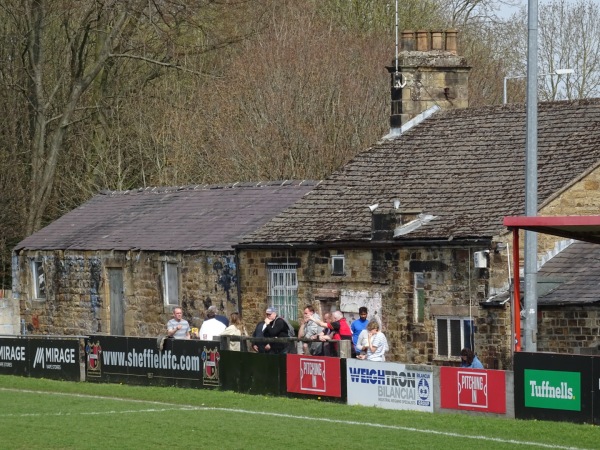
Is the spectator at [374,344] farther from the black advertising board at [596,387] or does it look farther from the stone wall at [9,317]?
the stone wall at [9,317]

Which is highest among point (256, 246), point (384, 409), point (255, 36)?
point (255, 36)

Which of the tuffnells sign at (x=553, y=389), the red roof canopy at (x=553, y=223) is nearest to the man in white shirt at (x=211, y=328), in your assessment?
the red roof canopy at (x=553, y=223)

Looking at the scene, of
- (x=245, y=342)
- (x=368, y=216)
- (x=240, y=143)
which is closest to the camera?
(x=245, y=342)

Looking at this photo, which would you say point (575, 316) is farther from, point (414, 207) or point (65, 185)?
point (65, 185)

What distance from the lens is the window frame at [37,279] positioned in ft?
137

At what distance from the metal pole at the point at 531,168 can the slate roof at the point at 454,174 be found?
6470mm

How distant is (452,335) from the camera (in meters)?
29.6

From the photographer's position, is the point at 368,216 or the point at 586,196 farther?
the point at 368,216

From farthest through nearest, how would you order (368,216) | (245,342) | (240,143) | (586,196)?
(240,143)
(368,216)
(586,196)
(245,342)

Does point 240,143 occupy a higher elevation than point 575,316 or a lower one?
higher

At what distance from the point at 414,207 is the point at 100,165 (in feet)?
67.4

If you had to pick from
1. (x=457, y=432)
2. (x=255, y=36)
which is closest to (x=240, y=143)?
(x=255, y=36)

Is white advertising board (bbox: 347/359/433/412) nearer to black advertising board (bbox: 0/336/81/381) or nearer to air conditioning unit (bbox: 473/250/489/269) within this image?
air conditioning unit (bbox: 473/250/489/269)

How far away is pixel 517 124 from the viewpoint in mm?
33594
